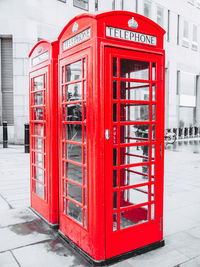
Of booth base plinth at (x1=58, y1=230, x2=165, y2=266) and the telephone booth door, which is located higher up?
the telephone booth door

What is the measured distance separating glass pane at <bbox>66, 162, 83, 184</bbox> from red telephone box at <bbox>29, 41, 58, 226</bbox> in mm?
440

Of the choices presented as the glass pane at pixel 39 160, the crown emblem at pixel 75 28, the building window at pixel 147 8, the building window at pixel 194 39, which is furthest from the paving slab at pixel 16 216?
the building window at pixel 194 39

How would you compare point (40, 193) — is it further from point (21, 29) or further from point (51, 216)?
point (21, 29)

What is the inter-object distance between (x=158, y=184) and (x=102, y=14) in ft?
6.71

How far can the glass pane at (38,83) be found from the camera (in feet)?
13.9

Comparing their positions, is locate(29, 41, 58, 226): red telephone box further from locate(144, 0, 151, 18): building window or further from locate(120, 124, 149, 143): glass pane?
locate(144, 0, 151, 18): building window

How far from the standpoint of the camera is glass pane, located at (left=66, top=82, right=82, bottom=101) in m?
3.24

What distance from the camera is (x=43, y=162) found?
4.32 metres

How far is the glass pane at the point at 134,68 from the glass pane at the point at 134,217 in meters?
1.78

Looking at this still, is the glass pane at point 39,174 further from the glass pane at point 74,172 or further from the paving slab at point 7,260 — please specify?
the paving slab at point 7,260

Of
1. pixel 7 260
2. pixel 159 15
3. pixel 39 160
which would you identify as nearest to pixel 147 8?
pixel 159 15

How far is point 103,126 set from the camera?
290 cm

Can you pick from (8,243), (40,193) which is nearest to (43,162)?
(40,193)

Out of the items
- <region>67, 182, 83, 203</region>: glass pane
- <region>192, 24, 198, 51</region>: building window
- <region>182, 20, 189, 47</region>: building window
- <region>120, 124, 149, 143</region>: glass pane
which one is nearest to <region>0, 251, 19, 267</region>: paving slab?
<region>67, 182, 83, 203</region>: glass pane
